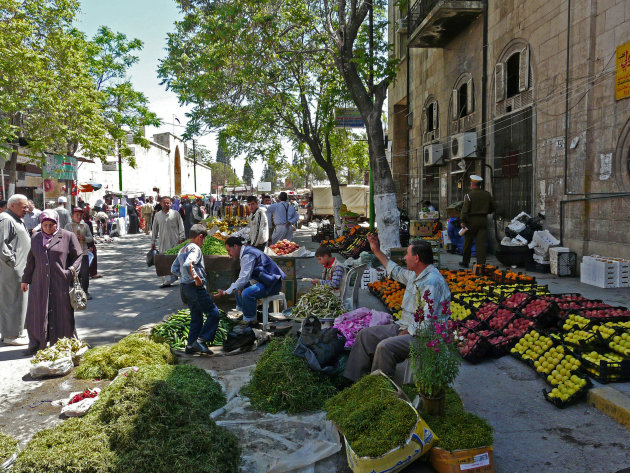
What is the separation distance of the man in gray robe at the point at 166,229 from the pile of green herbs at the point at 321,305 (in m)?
4.70

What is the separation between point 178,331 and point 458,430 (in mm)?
4424

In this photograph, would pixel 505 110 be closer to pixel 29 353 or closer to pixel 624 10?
pixel 624 10

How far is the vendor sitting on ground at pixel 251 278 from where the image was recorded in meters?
7.06

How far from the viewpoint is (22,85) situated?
1552 centimetres

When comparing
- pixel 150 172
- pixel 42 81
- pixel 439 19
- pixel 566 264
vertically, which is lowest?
pixel 566 264

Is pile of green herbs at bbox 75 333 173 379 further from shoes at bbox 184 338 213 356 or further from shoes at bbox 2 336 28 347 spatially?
shoes at bbox 2 336 28 347

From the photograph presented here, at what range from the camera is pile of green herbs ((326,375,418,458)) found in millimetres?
3307

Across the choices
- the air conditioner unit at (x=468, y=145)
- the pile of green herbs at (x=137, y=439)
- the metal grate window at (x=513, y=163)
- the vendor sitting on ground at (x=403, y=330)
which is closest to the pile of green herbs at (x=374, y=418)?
the vendor sitting on ground at (x=403, y=330)

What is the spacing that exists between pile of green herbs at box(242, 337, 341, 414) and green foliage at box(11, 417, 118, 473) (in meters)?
1.57

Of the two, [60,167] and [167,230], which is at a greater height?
[60,167]

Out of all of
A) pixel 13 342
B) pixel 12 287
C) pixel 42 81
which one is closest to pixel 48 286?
pixel 12 287

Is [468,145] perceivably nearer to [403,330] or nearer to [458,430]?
[403,330]

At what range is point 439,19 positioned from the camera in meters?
15.4

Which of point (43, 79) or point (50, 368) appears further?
point (43, 79)
